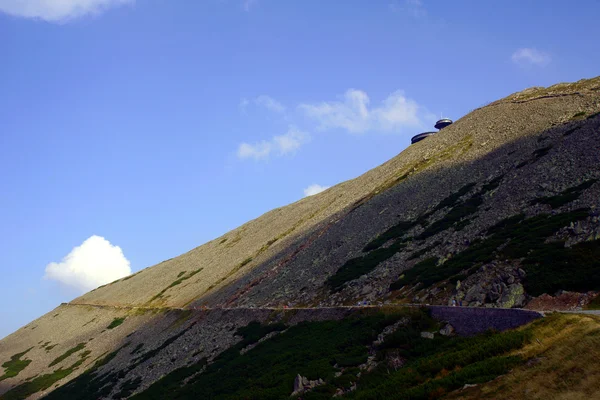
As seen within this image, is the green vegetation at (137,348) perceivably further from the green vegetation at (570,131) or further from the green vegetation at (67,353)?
the green vegetation at (570,131)

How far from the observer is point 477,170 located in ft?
207

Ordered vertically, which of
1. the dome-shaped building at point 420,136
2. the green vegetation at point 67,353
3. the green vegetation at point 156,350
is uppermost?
the dome-shaped building at point 420,136

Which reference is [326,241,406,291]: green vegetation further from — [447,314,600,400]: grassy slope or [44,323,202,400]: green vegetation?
[447,314,600,400]: grassy slope

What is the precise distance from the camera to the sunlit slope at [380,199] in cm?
6519

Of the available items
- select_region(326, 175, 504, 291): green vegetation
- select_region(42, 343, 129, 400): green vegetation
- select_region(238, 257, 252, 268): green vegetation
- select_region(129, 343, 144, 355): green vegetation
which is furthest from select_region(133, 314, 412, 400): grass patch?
select_region(238, 257, 252, 268): green vegetation

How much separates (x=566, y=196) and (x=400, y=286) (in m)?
15.8

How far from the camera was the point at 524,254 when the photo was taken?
3422 cm

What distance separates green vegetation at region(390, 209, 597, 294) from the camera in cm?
2964

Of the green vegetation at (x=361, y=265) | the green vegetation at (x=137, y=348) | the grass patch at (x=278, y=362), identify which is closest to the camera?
the grass patch at (x=278, y=362)

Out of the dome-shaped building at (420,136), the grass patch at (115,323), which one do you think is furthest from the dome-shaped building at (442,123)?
the grass patch at (115,323)

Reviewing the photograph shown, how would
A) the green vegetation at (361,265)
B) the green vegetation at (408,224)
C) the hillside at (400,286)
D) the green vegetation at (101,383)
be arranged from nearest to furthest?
1. the hillside at (400,286)
2. the green vegetation at (361,265)
3. the green vegetation at (101,383)
4. the green vegetation at (408,224)

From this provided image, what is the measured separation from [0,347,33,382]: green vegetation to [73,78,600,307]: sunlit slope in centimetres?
2217

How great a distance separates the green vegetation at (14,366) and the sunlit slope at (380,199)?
22.2 meters

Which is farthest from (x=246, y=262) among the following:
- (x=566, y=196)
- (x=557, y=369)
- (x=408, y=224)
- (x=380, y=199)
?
(x=557, y=369)
